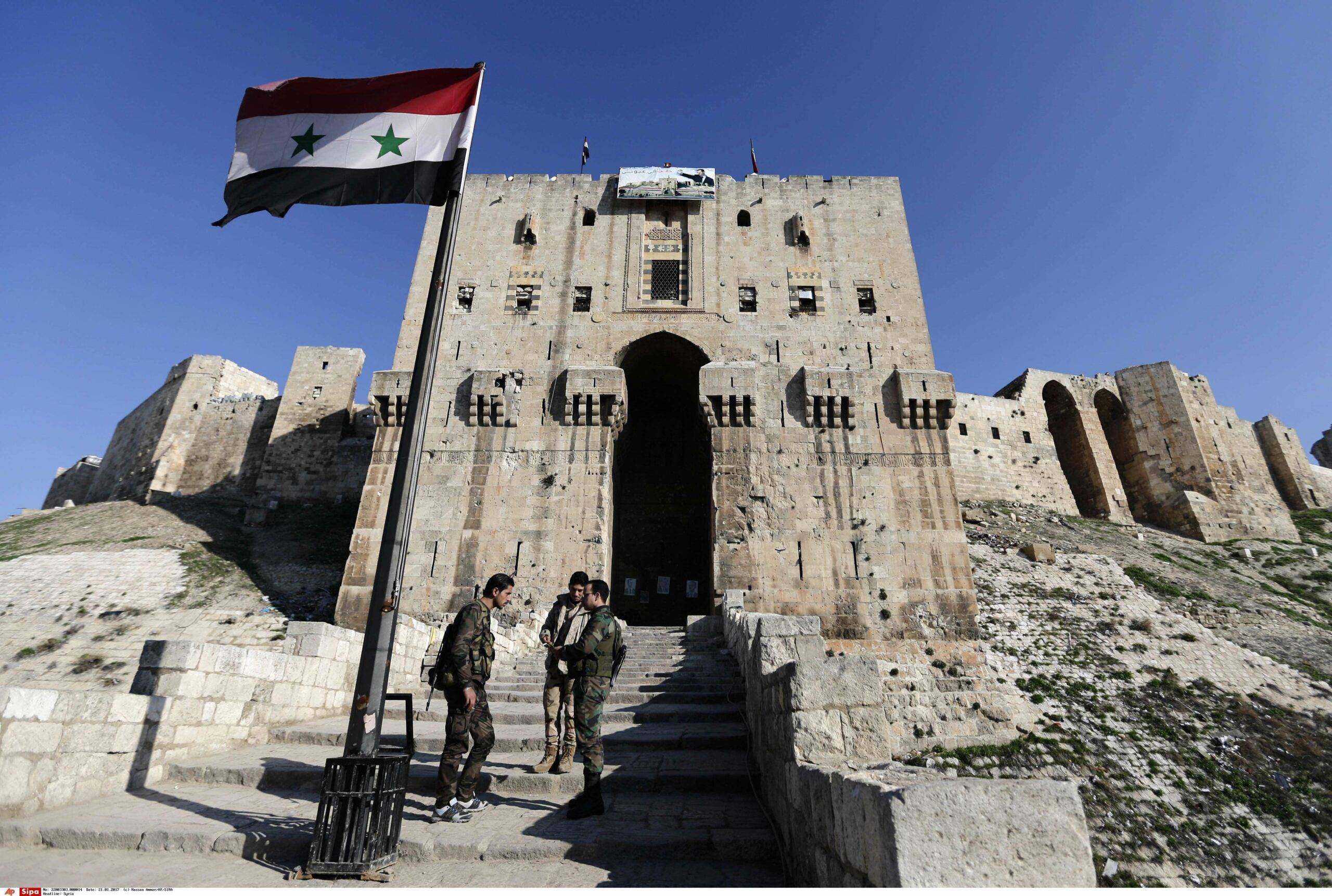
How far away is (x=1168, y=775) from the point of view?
1162cm

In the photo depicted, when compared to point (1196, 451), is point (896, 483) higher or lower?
lower

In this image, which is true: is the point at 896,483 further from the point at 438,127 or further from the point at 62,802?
the point at 62,802

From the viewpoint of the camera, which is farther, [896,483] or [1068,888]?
[896,483]

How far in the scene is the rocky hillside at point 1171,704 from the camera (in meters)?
10.4

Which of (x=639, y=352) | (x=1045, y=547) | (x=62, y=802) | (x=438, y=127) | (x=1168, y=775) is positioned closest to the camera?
(x=62, y=802)

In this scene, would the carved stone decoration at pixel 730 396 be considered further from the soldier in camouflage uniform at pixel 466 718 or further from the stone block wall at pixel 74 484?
the stone block wall at pixel 74 484

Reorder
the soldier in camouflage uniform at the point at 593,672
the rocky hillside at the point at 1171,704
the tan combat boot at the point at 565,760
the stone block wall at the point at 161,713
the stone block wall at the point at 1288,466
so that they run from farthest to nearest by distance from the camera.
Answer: the stone block wall at the point at 1288,466
the rocky hillside at the point at 1171,704
the tan combat boot at the point at 565,760
the soldier in camouflage uniform at the point at 593,672
the stone block wall at the point at 161,713

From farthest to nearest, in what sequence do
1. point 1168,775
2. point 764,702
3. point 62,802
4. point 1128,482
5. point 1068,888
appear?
point 1128,482
point 1168,775
point 764,702
point 62,802
point 1068,888

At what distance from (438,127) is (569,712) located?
524 centimetres

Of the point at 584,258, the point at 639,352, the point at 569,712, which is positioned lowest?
the point at 569,712

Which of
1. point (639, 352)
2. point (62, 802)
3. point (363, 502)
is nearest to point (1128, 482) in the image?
point (639, 352)

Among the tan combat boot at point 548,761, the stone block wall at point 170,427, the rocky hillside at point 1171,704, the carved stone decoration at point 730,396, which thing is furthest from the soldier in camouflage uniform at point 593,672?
the stone block wall at point 170,427

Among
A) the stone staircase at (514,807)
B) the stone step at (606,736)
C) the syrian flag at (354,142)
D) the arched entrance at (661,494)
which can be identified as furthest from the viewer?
the arched entrance at (661,494)

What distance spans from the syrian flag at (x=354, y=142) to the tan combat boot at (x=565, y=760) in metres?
4.76
